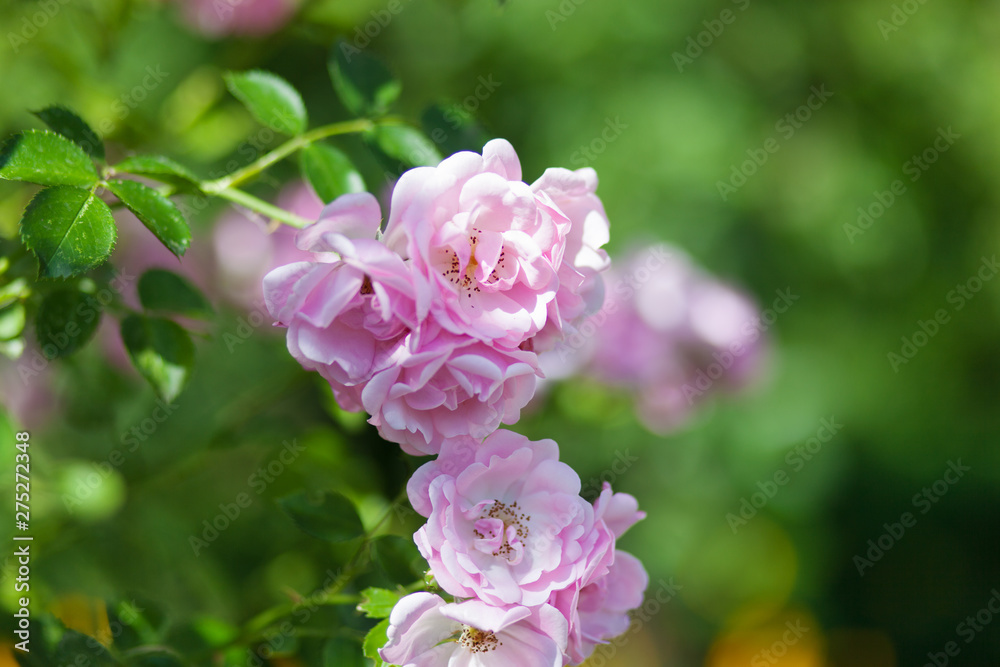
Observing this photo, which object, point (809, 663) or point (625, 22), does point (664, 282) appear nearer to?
point (625, 22)

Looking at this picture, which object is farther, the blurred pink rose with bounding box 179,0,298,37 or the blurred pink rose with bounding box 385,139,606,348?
the blurred pink rose with bounding box 179,0,298,37

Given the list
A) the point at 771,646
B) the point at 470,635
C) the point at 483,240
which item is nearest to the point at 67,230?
the point at 483,240

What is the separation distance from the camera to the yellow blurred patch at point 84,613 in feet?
2.73

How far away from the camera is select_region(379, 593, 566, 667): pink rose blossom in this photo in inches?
20.5

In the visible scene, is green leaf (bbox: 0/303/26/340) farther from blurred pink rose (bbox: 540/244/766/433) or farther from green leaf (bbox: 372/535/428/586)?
blurred pink rose (bbox: 540/244/766/433)

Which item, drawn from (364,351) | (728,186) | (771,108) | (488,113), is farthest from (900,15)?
(364,351)

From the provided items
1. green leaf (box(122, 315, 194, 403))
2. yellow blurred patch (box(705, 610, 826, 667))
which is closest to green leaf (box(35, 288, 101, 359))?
green leaf (box(122, 315, 194, 403))

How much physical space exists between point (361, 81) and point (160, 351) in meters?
0.30

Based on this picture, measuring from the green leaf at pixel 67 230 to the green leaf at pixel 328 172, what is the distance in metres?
0.16

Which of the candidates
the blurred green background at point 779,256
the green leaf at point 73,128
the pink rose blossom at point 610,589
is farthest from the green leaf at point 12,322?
the blurred green background at point 779,256

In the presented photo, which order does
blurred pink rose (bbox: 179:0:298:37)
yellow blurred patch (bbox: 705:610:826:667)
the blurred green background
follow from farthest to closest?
yellow blurred patch (bbox: 705:610:826:667) → the blurred green background → blurred pink rose (bbox: 179:0:298:37)

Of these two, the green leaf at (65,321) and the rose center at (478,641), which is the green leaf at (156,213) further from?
the rose center at (478,641)

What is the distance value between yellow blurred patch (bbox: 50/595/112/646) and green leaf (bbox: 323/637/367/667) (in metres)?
0.28

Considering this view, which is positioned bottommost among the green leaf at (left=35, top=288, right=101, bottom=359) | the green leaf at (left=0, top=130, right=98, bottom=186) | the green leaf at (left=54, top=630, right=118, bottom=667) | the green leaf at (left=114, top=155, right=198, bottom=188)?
the green leaf at (left=54, top=630, right=118, bottom=667)
